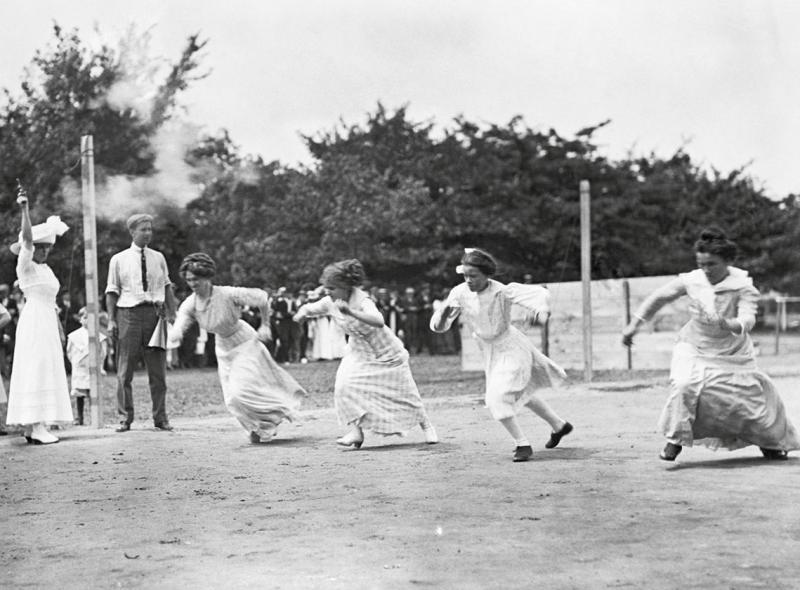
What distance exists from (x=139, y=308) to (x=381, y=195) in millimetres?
25897

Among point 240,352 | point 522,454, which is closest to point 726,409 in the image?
point 522,454

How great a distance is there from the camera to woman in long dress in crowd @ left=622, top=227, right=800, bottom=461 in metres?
8.85

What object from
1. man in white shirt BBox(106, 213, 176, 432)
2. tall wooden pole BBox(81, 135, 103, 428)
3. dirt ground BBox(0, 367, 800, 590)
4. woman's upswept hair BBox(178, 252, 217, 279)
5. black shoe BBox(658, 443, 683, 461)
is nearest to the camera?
dirt ground BBox(0, 367, 800, 590)

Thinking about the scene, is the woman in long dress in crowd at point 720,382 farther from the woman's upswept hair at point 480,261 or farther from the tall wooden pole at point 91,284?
the tall wooden pole at point 91,284

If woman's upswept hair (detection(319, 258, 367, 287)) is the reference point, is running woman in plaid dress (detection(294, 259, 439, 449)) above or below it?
below

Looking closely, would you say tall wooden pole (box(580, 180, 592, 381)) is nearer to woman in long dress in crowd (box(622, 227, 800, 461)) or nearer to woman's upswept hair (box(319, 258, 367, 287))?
woman's upswept hair (box(319, 258, 367, 287))

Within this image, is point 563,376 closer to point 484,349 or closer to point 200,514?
point 484,349

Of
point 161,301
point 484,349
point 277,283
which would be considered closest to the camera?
point 484,349

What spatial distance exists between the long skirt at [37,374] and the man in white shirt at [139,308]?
797 mm

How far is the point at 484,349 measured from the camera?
10.2 meters

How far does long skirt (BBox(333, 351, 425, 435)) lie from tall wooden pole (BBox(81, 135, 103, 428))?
3133 mm

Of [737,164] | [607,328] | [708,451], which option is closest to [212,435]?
[708,451]

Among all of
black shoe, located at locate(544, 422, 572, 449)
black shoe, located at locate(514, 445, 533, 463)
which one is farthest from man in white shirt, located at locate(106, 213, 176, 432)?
black shoe, located at locate(514, 445, 533, 463)

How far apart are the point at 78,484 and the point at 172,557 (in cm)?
301
